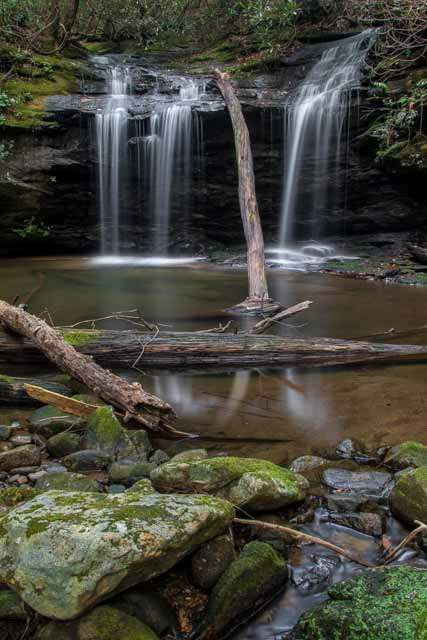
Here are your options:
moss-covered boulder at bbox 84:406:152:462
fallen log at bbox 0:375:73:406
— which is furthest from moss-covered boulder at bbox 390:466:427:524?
fallen log at bbox 0:375:73:406

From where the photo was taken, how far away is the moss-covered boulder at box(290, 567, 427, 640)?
1.80 metres

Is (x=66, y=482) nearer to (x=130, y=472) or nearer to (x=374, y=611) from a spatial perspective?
(x=130, y=472)

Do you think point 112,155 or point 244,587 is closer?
point 244,587

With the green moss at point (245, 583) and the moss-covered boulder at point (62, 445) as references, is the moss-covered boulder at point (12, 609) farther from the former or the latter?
the moss-covered boulder at point (62, 445)

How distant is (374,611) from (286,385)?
317 centimetres

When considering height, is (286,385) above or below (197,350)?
below

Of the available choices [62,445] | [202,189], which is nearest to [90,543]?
[62,445]

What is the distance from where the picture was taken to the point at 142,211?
1628 centimetres

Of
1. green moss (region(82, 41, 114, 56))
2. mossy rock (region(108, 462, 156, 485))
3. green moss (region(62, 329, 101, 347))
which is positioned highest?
green moss (region(82, 41, 114, 56))

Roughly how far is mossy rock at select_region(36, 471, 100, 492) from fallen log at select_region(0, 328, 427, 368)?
2.09m

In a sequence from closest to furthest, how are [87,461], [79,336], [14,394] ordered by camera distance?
[87,461], [14,394], [79,336]

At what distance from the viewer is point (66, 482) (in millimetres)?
3078

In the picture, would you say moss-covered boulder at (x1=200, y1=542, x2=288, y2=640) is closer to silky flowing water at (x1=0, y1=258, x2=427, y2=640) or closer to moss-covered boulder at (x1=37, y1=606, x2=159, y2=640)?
silky flowing water at (x1=0, y1=258, x2=427, y2=640)

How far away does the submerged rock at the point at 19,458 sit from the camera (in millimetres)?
3365
